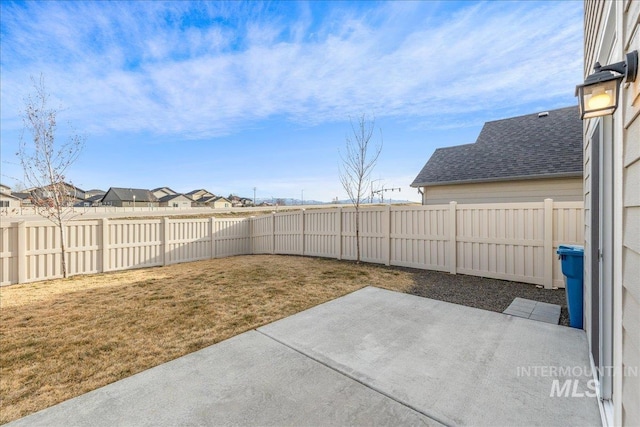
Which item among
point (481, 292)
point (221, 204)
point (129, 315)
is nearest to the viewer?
point (129, 315)

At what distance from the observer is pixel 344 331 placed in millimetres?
3318

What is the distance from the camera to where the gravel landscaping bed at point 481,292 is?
4.33 meters

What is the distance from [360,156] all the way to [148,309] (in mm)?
6529

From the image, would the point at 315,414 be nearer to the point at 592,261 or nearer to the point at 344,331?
the point at 344,331

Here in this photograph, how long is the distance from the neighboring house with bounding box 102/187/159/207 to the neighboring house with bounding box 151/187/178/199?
4.30 m

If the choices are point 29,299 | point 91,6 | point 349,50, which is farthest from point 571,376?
point 91,6

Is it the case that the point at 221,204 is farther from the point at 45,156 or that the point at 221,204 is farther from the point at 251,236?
the point at 45,156

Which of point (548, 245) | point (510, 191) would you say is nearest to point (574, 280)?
point (548, 245)

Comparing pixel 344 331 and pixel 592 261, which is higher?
pixel 592 261

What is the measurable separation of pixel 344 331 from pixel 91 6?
840 cm

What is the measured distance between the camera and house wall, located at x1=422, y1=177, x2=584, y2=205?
825 cm

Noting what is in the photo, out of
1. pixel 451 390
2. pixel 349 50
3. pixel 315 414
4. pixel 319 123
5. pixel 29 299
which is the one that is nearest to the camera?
pixel 315 414

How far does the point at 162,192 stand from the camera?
57.6 meters

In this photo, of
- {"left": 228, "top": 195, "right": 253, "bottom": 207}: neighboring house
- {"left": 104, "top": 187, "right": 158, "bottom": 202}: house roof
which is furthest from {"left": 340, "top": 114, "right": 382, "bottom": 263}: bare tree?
{"left": 228, "top": 195, "right": 253, "bottom": 207}: neighboring house
